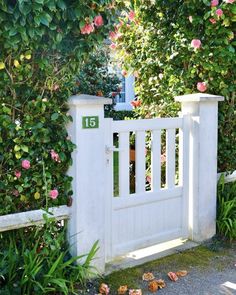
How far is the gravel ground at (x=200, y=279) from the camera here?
138 inches

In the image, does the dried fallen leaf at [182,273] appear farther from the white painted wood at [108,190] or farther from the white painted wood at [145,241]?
the white painted wood at [108,190]

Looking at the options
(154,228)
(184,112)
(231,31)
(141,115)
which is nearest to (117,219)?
(154,228)

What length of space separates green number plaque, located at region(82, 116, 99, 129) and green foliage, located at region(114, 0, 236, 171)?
148 centimetres

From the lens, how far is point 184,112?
14.7 feet

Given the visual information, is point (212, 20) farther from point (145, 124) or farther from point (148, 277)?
point (148, 277)

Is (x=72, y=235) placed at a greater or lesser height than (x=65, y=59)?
lesser

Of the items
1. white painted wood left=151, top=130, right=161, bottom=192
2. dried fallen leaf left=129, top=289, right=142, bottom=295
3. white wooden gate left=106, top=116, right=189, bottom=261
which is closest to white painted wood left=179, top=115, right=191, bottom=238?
white wooden gate left=106, top=116, right=189, bottom=261

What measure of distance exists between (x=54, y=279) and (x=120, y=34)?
3278 mm

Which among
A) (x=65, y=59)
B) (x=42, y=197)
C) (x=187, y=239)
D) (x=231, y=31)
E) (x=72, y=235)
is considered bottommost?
(x=187, y=239)

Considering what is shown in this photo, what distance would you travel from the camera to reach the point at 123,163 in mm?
4059

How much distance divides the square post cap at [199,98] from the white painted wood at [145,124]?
22cm

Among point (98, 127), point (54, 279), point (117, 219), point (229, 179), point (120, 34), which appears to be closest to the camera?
point (54, 279)

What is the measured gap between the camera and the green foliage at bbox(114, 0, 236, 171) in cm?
435

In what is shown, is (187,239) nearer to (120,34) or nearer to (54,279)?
(54,279)
